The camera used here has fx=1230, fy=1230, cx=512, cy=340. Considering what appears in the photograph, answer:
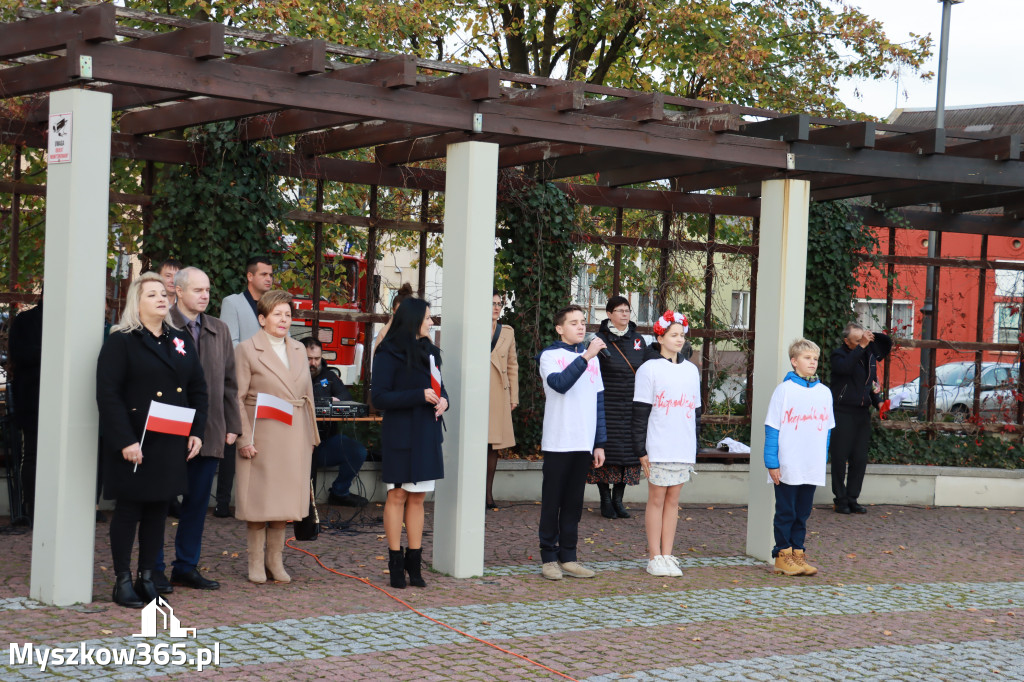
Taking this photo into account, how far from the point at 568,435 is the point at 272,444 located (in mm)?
1888

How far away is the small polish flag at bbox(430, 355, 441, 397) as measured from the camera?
295 inches

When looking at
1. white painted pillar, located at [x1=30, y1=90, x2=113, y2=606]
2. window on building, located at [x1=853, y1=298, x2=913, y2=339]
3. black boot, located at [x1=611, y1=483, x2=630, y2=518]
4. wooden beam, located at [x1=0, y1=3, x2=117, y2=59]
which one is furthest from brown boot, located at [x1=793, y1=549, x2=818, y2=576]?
window on building, located at [x1=853, y1=298, x2=913, y2=339]

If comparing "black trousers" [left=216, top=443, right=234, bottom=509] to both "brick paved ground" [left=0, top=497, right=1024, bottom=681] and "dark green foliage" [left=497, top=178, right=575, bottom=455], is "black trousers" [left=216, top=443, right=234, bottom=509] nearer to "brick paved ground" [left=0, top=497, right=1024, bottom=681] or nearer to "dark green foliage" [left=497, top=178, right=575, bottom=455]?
"brick paved ground" [left=0, top=497, right=1024, bottom=681]

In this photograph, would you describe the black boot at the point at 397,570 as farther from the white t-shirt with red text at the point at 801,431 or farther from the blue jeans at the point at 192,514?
the white t-shirt with red text at the point at 801,431

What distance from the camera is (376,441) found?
11.5 meters

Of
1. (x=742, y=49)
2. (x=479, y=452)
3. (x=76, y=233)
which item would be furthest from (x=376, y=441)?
(x=742, y=49)

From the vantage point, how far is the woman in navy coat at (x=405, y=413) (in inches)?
291

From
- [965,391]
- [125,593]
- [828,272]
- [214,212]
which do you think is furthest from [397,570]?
[965,391]

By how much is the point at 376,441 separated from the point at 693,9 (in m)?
8.99

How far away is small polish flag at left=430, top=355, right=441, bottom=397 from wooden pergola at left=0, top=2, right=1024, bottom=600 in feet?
1.51

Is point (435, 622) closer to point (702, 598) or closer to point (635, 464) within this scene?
point (702, 598)

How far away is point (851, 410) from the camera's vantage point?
11.9 m

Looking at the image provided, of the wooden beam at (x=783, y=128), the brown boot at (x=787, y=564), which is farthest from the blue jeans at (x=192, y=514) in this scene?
the wooden beam at (x=783, y=128)

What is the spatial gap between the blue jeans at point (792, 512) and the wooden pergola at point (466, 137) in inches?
21.3
